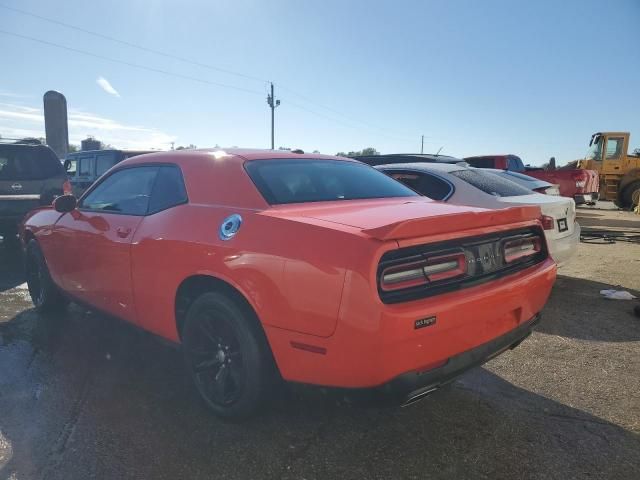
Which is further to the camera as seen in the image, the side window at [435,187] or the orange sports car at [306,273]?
the side window at [435,187]

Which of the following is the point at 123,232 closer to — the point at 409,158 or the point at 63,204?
the point at 63,204

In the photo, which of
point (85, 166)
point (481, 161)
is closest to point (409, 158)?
point (481, 161)

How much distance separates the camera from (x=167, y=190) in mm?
3262


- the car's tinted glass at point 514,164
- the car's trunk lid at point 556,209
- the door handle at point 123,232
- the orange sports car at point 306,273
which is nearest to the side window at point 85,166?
the orange sports car at point 306,273

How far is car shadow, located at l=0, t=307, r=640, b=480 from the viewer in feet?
7.68

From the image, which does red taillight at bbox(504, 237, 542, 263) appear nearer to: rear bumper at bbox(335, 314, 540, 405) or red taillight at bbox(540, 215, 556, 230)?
rear bumper at bbox(335, 314, 540, 405)

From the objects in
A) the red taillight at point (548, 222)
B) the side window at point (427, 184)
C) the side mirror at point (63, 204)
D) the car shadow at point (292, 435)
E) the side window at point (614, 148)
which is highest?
the side window at point (614, 148)

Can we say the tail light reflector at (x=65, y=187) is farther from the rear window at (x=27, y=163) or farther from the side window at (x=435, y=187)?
the side window at (x=435, y=187)

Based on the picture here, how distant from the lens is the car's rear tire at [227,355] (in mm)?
2553

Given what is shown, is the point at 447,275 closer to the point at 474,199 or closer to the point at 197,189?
the point at 197,189

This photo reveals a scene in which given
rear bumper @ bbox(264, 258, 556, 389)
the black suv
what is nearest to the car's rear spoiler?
rear bumper @ bbox(264, 258, 556, 389)

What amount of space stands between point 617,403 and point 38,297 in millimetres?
5258

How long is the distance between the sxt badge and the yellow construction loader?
64.2ft

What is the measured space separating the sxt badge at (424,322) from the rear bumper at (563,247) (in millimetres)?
3569
